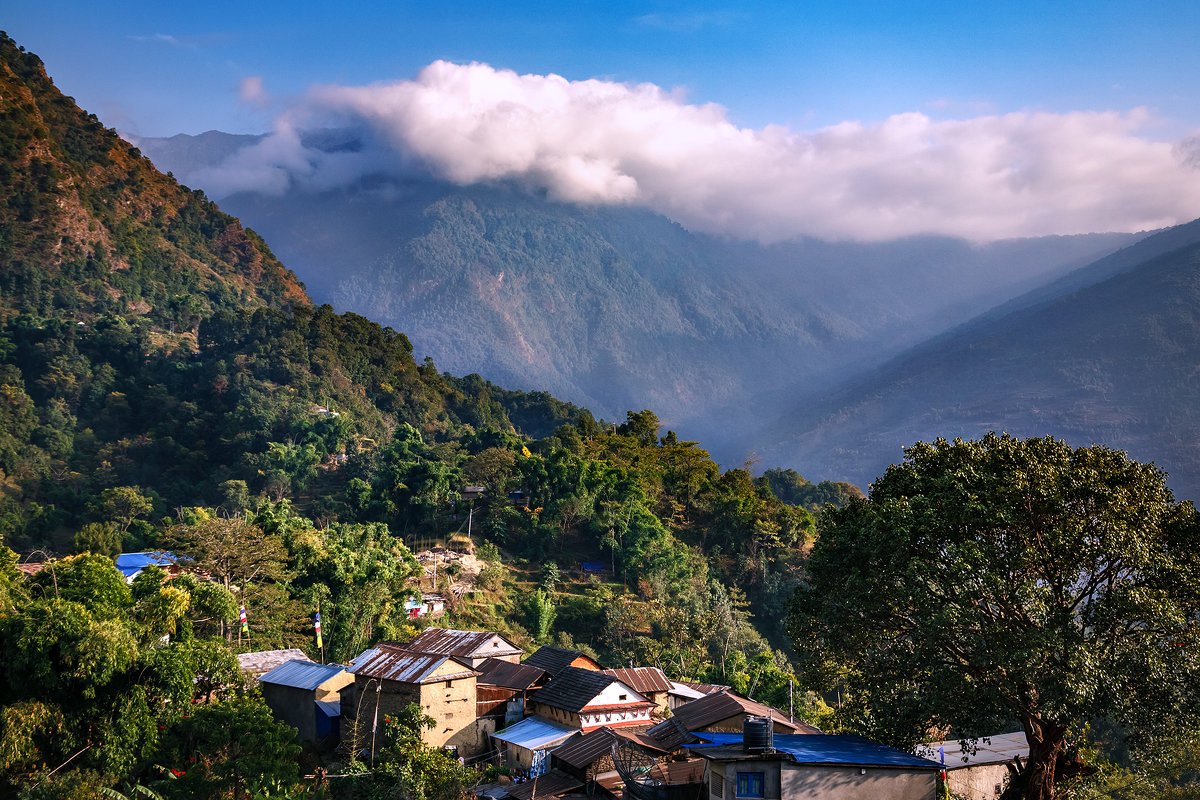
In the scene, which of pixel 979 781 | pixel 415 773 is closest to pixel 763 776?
pixel 979 781

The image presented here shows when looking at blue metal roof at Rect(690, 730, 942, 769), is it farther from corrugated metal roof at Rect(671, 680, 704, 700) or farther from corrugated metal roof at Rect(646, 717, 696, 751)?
corrugated metal roof at Rect(671, 680, 704, 700)

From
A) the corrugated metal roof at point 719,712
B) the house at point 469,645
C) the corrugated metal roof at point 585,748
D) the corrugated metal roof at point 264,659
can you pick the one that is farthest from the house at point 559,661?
the corrugated metal roof at point 264,659

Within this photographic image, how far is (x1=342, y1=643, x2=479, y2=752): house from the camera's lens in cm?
2233

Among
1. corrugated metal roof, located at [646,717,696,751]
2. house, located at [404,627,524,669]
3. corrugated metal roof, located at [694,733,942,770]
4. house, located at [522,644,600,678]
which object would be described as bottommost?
corrugated metal roof, located at [646,717,696,751]

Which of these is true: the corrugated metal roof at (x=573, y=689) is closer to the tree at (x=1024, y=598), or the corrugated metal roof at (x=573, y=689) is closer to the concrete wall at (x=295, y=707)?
the concrete wall at (x=295, y=707)

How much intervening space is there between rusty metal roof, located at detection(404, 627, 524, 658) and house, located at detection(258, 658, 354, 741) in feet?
13.6

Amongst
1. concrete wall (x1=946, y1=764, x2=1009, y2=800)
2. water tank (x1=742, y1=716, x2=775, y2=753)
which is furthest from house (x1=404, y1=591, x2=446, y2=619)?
water tank (x1=742, y1=716, x2=775, y2=753)

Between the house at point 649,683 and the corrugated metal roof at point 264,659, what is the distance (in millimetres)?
9968

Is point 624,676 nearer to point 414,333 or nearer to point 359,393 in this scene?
point 359,393

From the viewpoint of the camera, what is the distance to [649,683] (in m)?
27.0

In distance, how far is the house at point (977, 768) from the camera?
19.0 m

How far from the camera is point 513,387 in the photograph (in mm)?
127500

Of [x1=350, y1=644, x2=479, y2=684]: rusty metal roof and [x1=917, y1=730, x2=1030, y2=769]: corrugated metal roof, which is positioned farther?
[x1=350, y1=644, x2=479, y2=684]: rusty metal roof

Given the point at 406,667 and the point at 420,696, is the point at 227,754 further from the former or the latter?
the point at 406,667
